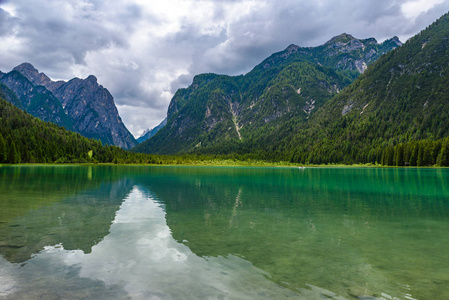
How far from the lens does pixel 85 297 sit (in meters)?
11.1

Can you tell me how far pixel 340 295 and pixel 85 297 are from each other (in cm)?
1042

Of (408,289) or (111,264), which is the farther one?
(111,264)

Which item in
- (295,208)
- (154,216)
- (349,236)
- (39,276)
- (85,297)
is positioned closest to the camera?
(85,297)

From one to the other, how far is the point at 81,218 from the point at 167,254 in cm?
1410

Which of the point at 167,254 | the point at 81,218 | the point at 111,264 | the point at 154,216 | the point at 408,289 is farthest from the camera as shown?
the point at 154,216

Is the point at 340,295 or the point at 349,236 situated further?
the point at 349,236

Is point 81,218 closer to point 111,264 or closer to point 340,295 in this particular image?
point 111,264

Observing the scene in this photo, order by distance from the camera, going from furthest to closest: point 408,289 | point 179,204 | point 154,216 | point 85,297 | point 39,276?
point 179,204, point 154,216, point 39,276, point 408,289, point 85,297

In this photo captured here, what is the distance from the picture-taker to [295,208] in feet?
110

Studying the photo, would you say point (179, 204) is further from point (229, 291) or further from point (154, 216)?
point (229, 291)

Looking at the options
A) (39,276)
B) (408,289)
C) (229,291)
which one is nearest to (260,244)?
(229,291)

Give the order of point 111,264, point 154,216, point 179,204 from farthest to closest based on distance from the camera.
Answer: point 179,204 → point 154,216 → point 111,264

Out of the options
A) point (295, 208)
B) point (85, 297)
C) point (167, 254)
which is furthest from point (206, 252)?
point (295, 208)

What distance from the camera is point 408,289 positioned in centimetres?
1187
